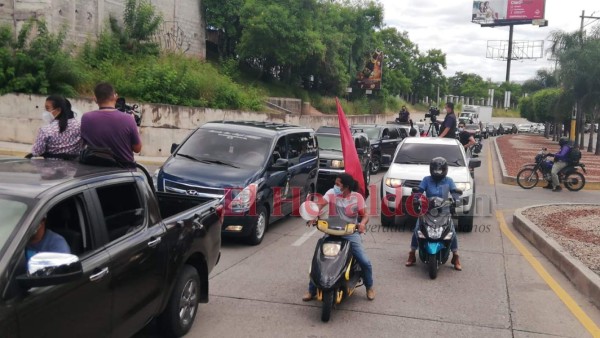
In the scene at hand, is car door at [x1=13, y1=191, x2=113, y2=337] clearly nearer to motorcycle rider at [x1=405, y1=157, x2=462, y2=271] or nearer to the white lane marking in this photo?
motorcycle rider at [x1=405, y1=157, x2=462, y2=271]

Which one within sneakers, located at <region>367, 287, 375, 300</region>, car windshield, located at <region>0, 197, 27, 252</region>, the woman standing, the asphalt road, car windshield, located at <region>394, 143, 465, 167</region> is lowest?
the asphalt road

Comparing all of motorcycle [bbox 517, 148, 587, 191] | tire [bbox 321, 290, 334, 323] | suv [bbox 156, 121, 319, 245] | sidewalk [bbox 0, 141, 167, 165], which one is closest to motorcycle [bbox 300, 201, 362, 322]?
tire [bbox 321, 290, 334, 323]

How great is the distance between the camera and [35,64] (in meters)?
20.0

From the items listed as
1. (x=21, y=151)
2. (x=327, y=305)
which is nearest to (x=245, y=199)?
(x=327, y=305)

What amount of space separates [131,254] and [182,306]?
115 centimetres

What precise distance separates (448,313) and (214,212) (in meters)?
2.71

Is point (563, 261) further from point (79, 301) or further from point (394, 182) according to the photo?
point (79, 301)

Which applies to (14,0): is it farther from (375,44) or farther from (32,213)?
(375,44)

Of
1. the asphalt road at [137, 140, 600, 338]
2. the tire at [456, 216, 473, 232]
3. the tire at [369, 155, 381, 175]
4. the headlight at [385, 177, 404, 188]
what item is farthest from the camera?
the tire at [369, 155, 381, 175]

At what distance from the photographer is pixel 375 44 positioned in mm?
56344

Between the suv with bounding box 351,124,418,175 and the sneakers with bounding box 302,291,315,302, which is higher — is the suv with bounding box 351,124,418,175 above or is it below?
above

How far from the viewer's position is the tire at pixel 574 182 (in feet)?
55.0

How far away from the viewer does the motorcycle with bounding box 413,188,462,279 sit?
7.51m

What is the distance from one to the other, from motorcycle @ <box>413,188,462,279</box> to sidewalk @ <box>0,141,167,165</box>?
490 inches
